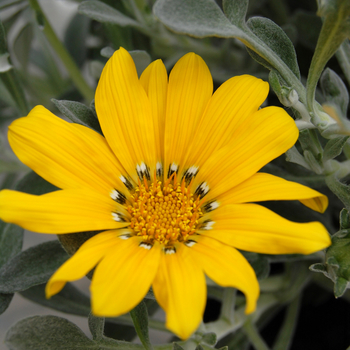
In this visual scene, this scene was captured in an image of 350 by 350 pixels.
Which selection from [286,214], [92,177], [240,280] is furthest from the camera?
[286,214]

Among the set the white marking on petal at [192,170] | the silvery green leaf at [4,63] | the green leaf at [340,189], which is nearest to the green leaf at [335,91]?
the green leaf at [340,189]

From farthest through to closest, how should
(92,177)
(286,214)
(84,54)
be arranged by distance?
(84,54) → (286,214) → (92,177)

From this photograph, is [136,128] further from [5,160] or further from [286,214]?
[5,160]

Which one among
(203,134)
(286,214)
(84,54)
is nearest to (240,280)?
(203,134)

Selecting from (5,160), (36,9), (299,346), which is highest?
(36,9)

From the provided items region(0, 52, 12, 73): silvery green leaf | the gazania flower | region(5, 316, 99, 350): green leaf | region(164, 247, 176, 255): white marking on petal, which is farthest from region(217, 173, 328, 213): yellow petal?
region(0, 52, 12, 73): silvery green leaf

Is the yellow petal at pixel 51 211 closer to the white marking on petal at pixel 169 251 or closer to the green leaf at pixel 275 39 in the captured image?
the white marking on petal at pixel 169 251

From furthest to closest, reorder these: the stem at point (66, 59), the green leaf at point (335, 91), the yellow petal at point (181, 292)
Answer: the stem at point (66, 59) → the green leaf at point (335, 91) → the yellow petal at point (181, 292)
